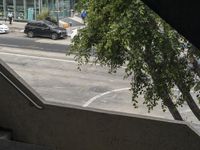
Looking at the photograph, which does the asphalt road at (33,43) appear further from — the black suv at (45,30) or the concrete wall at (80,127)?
the concrete wall at (80,127)

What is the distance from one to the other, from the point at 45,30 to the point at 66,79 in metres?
15.0

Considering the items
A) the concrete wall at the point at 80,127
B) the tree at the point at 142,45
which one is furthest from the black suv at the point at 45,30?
the concrete wall at the point at 80,127

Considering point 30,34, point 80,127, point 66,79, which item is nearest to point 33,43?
point 30,34

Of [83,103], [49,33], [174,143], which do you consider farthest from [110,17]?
[49,33]

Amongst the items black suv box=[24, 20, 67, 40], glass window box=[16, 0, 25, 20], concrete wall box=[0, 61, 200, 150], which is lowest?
black suv box=[24, 20, 67, 40]

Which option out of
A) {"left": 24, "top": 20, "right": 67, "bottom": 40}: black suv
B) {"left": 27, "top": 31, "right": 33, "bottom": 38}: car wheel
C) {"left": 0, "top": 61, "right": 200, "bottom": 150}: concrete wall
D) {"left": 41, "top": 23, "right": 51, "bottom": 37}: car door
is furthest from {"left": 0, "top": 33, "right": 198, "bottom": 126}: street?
{"left": 0, "top": 61, "right": 200, "bottom": 150}: concrete wall

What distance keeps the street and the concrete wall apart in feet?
38.5

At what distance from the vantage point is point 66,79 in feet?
93.8

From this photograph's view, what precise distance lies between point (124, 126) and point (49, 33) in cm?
3740

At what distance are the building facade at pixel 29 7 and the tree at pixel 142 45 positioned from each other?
128 feet

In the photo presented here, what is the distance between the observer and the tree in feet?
32.6

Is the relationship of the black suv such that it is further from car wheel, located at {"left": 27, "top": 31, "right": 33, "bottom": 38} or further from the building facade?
the building facade

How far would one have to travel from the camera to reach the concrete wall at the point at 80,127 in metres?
5.69

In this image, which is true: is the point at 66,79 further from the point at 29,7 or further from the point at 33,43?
the point at 29,7
